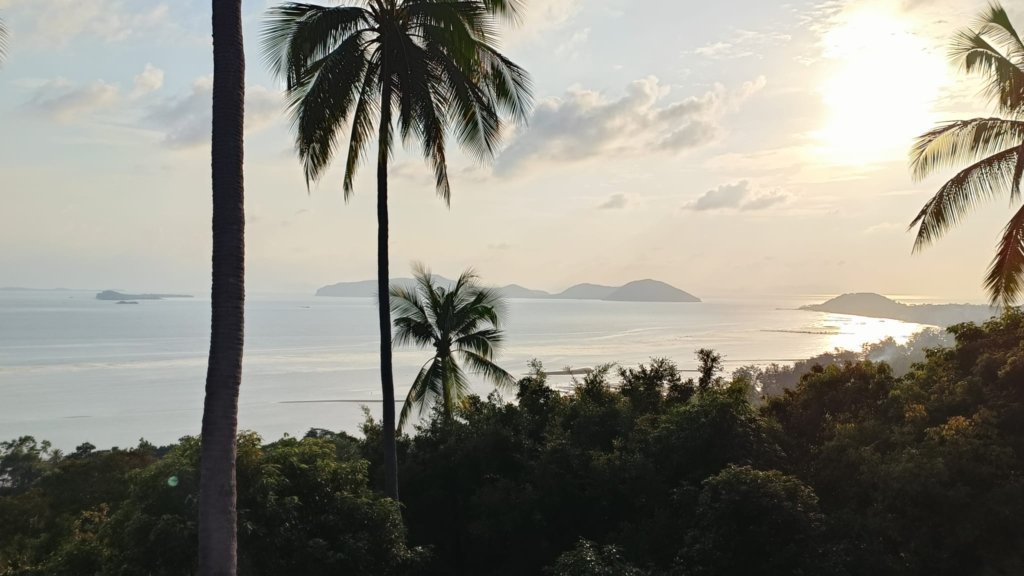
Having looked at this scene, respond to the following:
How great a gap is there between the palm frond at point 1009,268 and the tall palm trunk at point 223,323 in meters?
11.9

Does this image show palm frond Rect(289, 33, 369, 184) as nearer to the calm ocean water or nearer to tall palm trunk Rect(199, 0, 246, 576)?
tall palm trunk Rect(199, 0, 246, 576)

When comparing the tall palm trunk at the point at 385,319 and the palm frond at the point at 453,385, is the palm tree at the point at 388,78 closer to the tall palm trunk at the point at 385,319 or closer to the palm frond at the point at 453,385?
the tall palm trunk at the point at 385,319

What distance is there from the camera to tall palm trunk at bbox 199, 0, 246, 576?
6137 mm

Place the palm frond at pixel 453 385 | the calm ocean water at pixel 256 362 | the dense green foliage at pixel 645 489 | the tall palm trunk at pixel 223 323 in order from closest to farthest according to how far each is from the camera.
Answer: the tall palm trunk at pixel 223 323
the dense green foliage at pixel 645 489
the palm frond at pixel 453 385
the calm ocean water at pixel 256 362

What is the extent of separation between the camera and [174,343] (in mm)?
130750

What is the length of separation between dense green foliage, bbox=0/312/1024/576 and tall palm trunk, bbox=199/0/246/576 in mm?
2785

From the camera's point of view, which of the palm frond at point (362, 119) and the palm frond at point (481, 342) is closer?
the palm frond at point (362, 119)

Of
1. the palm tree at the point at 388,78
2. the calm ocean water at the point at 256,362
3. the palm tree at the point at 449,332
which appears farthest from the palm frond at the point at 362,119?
the calm ocean water at the point at 256,362

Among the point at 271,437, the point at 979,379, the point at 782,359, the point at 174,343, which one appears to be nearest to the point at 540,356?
the point at 782,359

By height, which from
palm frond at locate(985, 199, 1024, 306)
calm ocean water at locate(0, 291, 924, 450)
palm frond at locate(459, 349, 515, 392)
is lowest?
calm ocean water at locate(0, 291, 924, 450)

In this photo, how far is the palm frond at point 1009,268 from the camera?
11195 mm

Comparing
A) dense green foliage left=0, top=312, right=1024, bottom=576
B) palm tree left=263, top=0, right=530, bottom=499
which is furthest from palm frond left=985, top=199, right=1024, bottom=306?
palm tree left=263, top=0, right=530, bottom=499

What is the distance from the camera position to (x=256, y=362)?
4254 inches

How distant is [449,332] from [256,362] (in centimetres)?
9915
